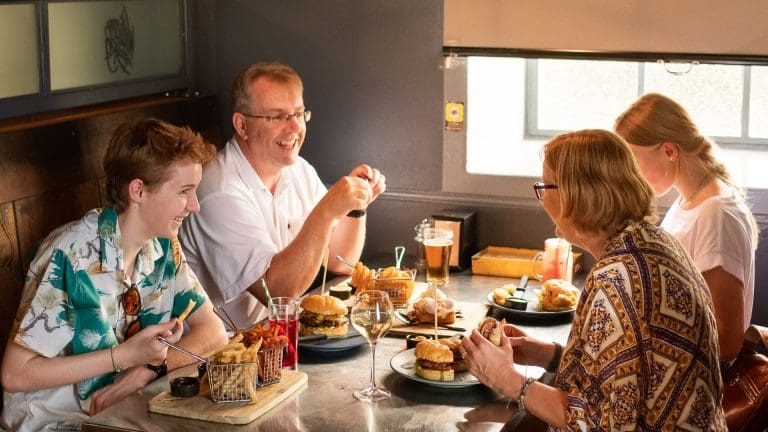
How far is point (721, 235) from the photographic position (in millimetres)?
2945

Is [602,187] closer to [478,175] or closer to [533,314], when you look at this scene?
[533,314]

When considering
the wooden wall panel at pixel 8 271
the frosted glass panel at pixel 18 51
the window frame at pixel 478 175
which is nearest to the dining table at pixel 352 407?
the wooden wall panel at pixel 8 271

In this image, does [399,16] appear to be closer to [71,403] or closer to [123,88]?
[123,88]

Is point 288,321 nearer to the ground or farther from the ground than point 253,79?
nearer to the ground

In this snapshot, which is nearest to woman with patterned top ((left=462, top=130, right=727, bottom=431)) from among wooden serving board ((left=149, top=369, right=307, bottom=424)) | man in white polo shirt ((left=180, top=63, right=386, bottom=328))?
wooden serving board ((left=149, top=369, right=307, bottom=424))

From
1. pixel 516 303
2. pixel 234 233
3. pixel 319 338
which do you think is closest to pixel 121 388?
pixel 319 338

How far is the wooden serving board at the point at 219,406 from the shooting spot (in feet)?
7.43

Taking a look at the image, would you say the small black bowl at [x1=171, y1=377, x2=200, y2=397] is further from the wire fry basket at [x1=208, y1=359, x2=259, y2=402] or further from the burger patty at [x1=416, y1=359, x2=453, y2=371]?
the burger patty at [x1=416, y1=359, x2=453, y2=371]

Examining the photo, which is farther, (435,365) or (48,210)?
(48,210)

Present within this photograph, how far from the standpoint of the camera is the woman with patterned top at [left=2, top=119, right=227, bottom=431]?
→ 2.53 meters

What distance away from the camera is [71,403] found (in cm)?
264

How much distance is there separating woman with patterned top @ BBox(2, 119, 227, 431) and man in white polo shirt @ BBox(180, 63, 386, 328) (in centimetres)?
50

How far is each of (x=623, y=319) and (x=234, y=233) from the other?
1622 millimetres

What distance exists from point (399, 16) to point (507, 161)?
701mm
